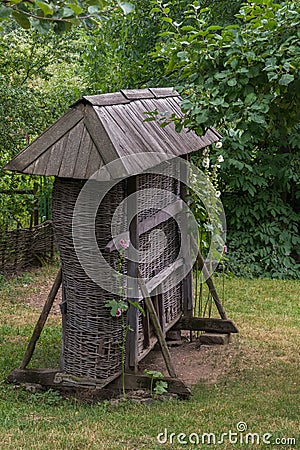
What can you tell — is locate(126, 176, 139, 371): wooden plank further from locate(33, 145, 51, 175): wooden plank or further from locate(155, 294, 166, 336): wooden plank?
locate(155, 294, 166, 336): wooden plank

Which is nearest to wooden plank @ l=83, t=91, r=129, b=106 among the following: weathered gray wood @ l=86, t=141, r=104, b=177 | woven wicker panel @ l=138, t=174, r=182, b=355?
weathered gray wood @ l=86, t=141, r=104, b=177

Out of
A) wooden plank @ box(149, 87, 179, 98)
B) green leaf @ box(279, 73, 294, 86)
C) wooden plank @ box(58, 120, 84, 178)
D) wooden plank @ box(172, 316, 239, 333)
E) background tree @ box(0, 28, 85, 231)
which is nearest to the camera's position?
green leaf @ box(279, 73, 294, 86)

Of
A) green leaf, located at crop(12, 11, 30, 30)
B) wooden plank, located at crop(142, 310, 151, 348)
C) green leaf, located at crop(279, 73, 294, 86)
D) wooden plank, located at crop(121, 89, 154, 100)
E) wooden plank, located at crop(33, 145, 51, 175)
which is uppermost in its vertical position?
wooden plank, located at crop(121, 89, 154, 100)

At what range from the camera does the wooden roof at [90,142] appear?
5.28 metres

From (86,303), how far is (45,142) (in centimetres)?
133

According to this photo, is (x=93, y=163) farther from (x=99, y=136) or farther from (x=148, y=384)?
(x=148, y=384)

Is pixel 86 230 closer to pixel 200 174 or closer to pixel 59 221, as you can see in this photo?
pixel 59 221

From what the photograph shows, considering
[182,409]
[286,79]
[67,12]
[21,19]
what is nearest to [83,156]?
[286,79]

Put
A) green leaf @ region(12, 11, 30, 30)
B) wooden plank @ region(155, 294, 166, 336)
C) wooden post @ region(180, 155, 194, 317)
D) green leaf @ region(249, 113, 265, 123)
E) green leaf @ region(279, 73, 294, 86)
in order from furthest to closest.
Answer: wooden post @ region(180, 155, 194, 317), wooden plank @ region(155, 294, 166, 336), green leaf @ region(249, 113, 265, 123), green leaf @ region(279, 73, 294, 86), green leaf @ region(12, 11, 30, 30)

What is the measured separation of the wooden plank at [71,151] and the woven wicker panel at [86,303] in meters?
0.27

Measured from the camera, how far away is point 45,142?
18.2 ft

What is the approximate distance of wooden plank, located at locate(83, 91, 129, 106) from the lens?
554cm

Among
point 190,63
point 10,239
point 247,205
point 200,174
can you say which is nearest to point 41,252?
point 10,239

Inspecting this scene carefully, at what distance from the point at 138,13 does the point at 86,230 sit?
6924 mm
